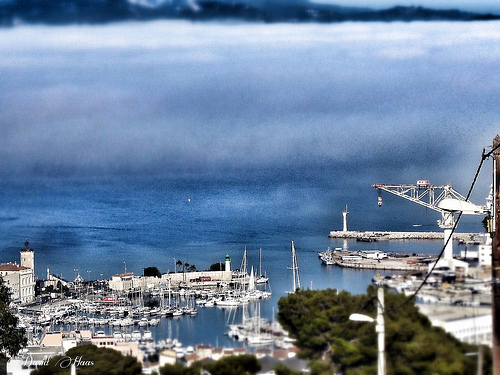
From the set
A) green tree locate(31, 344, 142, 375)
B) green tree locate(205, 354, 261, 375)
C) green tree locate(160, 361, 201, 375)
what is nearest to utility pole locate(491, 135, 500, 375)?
green tree locate(205, 354, 261, 375)

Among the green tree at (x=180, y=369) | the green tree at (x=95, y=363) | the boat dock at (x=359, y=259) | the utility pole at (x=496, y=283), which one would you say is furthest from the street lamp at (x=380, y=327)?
the boat dock at (x=359, y=259)

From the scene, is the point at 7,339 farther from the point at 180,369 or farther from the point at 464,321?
the point at 464,321

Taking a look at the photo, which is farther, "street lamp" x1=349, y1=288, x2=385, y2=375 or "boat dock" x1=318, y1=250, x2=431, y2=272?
"boat dock" x1=318, y1=250, x2=431, y2=272

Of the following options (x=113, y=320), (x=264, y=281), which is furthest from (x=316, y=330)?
(x=264, y=281)

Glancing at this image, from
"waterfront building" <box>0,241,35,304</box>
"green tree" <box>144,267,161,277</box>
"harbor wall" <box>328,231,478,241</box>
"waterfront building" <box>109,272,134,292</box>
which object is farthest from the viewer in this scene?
"harbor wall" <box>328,231,478,241</box>

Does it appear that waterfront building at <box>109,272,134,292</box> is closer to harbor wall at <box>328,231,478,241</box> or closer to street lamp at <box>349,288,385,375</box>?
harbor wall at <box>328,231,478,241</box>

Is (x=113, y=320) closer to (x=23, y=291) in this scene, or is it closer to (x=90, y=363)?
(x=23, y=291)

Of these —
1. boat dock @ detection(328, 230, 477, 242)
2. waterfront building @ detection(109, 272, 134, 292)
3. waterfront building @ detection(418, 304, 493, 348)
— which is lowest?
waterfront building @ detection(109, 272, 134, 292)
